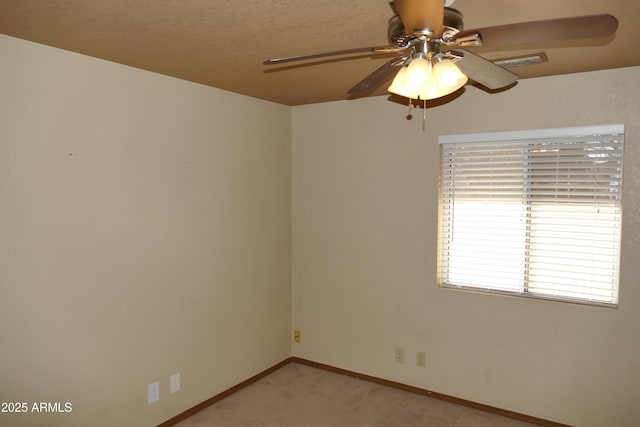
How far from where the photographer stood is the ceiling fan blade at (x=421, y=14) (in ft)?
4.10

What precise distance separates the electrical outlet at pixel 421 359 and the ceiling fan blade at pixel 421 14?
2.71 meters

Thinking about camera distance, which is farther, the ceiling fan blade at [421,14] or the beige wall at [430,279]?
the beige wall at [430,279]

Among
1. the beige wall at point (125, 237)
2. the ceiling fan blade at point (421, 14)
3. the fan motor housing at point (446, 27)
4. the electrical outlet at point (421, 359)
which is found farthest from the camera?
the electrical outlet at point (421, 359)

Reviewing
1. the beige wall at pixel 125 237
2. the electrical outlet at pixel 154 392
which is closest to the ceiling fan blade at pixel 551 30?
the beige wall at pixel 125 237

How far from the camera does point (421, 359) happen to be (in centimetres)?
347

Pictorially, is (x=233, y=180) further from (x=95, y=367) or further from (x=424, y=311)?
(x=424, y=311)

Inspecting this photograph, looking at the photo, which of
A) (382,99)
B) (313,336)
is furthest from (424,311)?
(382,99)

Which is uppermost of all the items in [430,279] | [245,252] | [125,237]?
[125,237]

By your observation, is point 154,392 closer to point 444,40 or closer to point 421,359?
point 421,359

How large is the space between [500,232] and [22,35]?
3152 mm

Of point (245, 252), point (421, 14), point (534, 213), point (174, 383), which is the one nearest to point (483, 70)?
point (421, 14)

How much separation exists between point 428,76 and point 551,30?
0.40 m

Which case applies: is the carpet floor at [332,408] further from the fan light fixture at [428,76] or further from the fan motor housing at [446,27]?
the fan motor housing at [446,27]

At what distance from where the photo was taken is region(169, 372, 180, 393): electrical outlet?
9.81 feet
